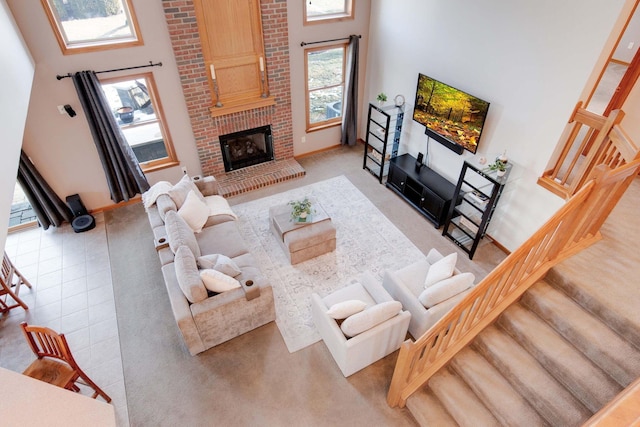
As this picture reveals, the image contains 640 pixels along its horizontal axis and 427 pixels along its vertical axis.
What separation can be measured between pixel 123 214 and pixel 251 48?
3.30 m

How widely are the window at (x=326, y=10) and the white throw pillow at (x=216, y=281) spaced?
4.30 m

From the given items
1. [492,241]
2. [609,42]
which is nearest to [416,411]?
[492,241]

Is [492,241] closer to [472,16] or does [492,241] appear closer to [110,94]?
[472,16]

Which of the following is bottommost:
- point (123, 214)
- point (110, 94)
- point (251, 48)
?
point (123, 214)

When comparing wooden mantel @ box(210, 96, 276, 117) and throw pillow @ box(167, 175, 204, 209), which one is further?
wooden mantel @ box(210, 96, 276, 117)

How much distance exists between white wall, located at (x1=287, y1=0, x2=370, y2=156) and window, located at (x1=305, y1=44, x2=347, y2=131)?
0.15 m

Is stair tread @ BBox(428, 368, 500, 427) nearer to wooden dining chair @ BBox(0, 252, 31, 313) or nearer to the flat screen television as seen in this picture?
the flat screen television

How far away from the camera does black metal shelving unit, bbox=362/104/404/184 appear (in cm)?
608

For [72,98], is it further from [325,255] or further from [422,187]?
[422,187]

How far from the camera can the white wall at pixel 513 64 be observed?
3.64 meters

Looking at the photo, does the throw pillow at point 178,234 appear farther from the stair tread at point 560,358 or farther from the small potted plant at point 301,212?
the stair tread at point 560,358

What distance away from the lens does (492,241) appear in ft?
17.1

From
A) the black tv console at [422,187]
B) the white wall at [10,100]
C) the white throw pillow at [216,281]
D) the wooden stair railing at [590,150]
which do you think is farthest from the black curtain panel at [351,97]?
the white wall at [10,100]

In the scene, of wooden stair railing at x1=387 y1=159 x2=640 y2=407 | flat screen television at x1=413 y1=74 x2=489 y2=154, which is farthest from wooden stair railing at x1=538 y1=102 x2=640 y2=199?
flat screen television at x1=413 y1=74 x2=489 y2=154
